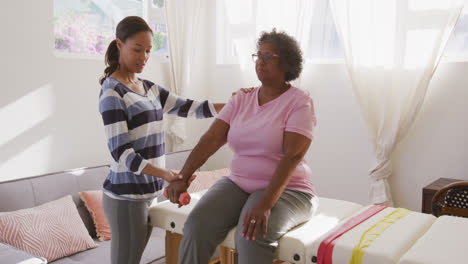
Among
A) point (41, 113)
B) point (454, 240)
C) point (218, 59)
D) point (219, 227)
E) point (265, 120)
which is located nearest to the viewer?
point (454, 240)

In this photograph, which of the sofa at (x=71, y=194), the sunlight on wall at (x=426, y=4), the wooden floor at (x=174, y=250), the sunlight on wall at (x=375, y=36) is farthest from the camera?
the sunlight on wall at (x=375, y=36)

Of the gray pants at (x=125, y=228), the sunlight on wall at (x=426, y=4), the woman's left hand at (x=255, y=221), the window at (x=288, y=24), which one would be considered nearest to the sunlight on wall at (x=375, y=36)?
the sunlight on wall at (x=426, y=4)

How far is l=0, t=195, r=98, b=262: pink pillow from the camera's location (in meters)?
2.19

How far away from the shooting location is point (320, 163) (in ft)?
11.3

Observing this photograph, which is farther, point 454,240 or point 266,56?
point 266,56

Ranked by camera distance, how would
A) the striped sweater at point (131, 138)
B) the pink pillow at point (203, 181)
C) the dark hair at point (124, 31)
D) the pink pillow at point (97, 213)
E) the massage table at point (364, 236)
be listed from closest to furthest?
the massage table at point (364, 236)
the striped sweater at point (131, 138)
the dark hair at point (124, 31)
the pink pillow at point (97, 213)
the pink pillow at point (203, 181)

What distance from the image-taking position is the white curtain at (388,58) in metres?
2.89

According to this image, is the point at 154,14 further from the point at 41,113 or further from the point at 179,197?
the point at 179,197

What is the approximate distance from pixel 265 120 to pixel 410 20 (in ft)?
5.90

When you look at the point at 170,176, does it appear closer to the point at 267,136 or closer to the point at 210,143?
the point at 210,143

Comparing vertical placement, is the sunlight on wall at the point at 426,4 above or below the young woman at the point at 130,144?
above

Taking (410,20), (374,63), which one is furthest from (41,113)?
(410,20)

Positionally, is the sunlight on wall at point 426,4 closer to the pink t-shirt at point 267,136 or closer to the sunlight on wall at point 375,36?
the sunlight on wall at point 375,36

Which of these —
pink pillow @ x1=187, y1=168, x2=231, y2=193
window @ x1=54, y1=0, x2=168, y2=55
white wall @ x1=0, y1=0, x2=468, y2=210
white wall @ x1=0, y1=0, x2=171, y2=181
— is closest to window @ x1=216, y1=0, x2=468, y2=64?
white wall @ x1=0, y1=0, x2=468, y2=210
